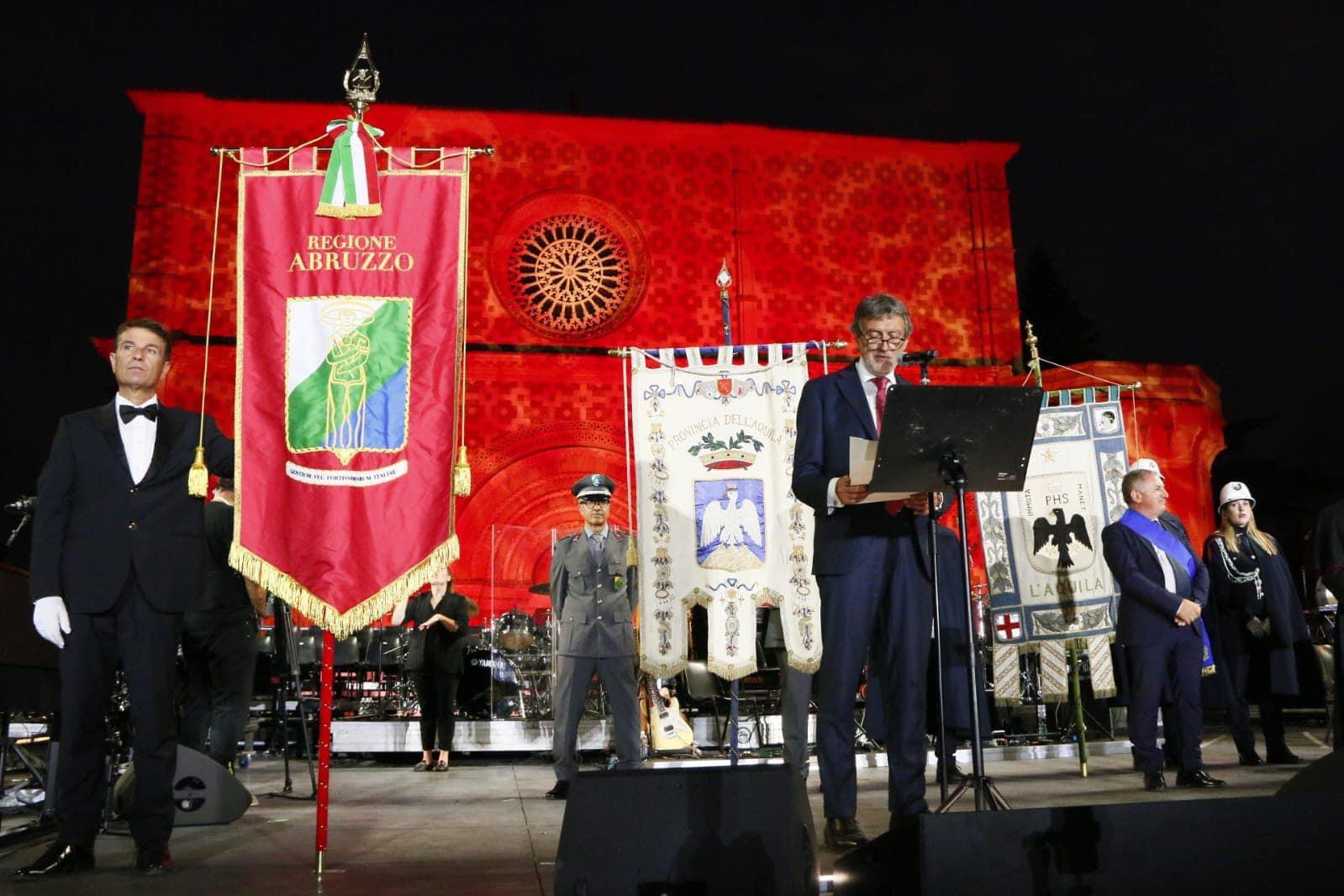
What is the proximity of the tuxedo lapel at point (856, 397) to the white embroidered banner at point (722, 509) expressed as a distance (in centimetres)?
246

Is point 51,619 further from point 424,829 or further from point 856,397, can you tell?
point 856,397

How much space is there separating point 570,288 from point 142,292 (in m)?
6.38

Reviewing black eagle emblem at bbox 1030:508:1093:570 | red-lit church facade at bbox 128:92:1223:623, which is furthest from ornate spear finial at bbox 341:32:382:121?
red-lit church facade at bbox 128:92:1223:623

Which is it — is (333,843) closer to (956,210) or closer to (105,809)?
(105,809)

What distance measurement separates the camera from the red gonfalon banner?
3.90 metres

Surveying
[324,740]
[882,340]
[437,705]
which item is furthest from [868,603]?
[437,705]

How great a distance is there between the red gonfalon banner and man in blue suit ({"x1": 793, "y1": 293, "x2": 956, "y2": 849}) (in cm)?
Answer: 136

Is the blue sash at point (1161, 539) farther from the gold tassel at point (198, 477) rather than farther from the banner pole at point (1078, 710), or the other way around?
the gold tassel at point (198, 477)

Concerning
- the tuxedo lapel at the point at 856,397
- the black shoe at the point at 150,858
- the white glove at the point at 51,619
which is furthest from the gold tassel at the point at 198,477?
the tuxedo lapel at the point at 856,397

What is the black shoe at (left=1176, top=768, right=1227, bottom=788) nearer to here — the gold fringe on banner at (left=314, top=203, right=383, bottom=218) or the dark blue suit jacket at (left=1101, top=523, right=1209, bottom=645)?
the dark blue suit jacket at (left=1101, top=523, right=1209, bottom=645)

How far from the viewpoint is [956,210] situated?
19.1 meters

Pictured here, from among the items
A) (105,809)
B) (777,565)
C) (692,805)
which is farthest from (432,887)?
(777,565)

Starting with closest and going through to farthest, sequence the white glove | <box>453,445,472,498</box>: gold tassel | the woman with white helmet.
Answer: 1. the white glove
2. <box>453,445,472,498</box>: gold tassel
3. the woman with white helmet

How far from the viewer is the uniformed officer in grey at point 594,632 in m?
6.30
